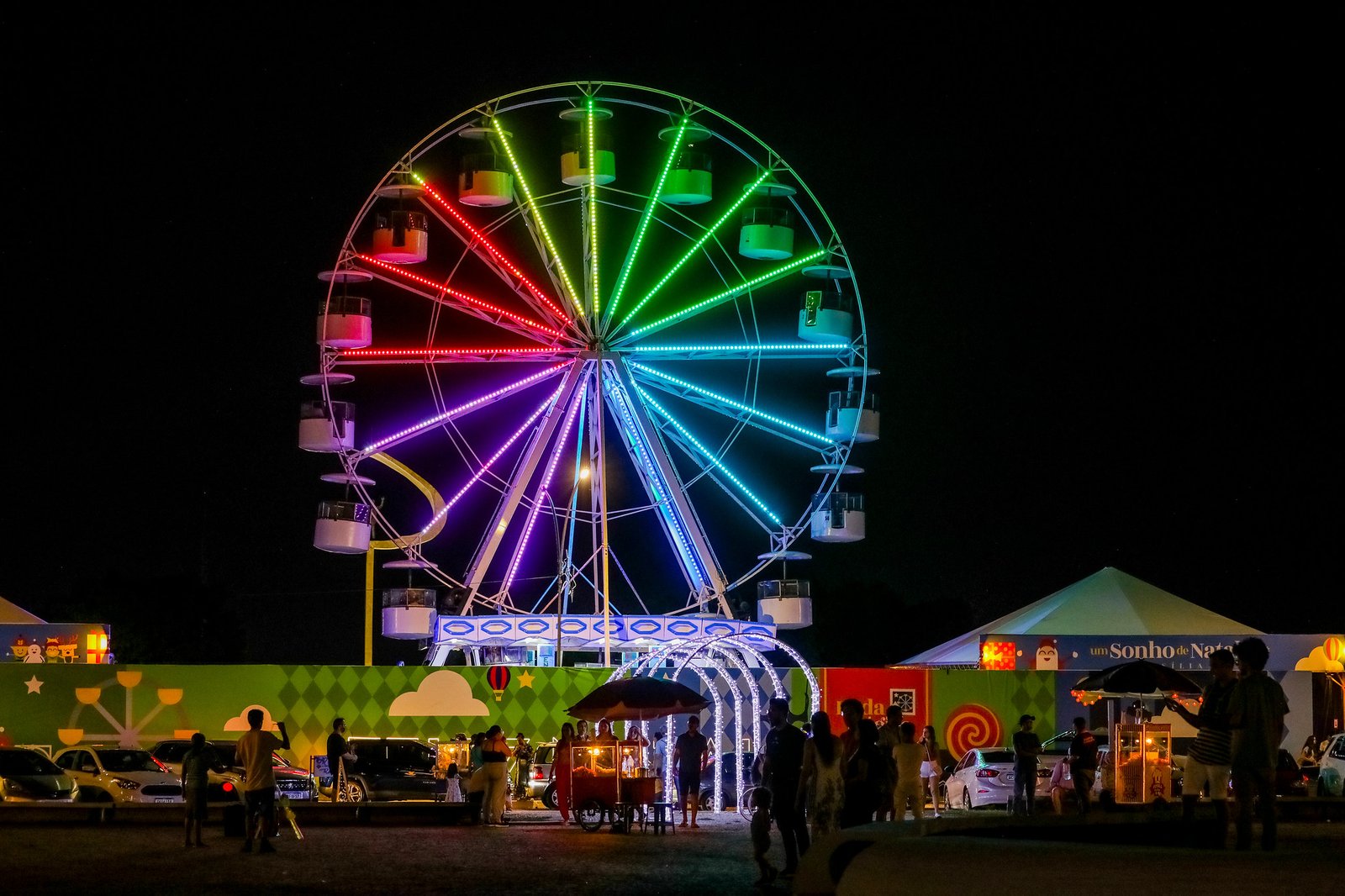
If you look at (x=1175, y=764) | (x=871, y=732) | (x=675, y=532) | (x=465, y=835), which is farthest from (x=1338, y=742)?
(x=871, y=732)

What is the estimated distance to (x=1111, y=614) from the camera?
42438mm

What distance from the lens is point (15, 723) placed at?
110 feet

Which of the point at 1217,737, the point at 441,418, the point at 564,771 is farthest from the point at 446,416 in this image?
the point at 1217,737

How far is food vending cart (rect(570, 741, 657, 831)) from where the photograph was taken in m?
25.2

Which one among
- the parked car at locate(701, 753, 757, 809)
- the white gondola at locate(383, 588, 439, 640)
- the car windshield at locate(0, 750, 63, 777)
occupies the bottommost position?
the parked car at locate(701, 753, 757, 809)

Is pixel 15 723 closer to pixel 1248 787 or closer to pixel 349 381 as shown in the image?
pixel 349 381

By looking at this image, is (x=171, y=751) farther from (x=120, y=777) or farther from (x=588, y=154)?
(x=588, y=154)

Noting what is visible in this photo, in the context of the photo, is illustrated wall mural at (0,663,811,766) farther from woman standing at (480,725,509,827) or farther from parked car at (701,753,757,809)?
woman standing at (480,725,509,827)

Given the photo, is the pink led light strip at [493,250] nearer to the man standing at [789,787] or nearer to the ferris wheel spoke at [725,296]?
the ferris wheel spoke at [725,296]

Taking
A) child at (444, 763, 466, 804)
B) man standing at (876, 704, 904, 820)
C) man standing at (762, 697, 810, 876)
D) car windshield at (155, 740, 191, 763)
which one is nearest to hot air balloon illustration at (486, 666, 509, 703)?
child at (444, 763, 466, 804)

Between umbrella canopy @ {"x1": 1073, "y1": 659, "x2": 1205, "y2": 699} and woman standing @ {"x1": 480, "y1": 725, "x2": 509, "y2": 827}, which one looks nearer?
woman standing @ {"x1": 480, "y1": 725, "x2": 509, "y2": 827}

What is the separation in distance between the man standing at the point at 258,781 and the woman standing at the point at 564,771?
696 cm

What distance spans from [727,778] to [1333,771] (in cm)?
1057

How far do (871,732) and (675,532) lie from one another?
23.7 meters
